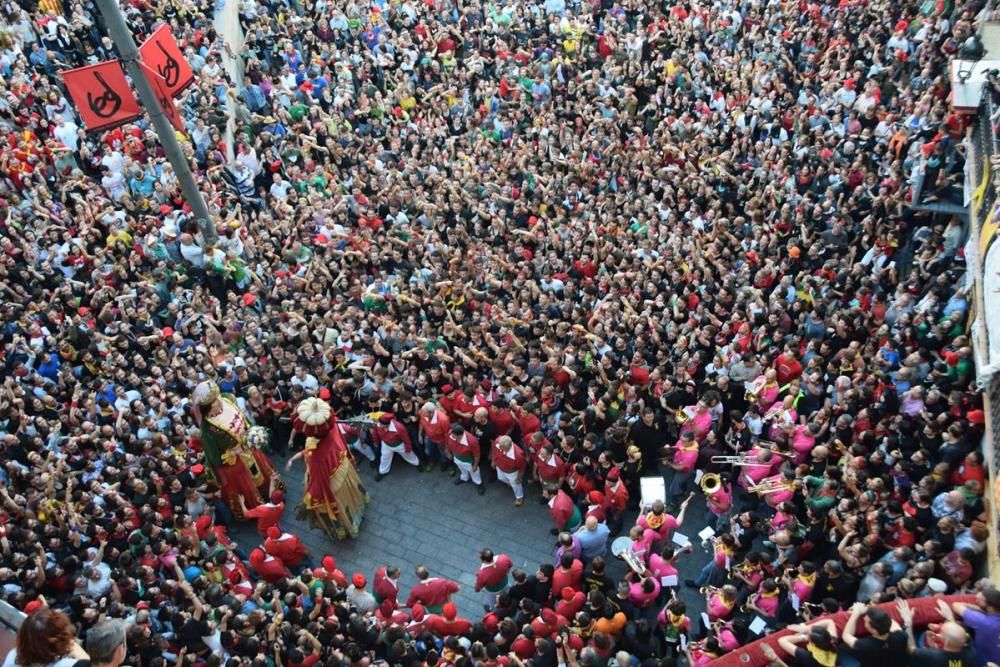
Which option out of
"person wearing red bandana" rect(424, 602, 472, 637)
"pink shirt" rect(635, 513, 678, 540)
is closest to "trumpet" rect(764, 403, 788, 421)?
"pink shirt" rect(635, 513, 678, 540)

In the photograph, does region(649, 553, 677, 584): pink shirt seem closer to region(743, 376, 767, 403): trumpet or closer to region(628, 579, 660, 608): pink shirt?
region(628, 579, 660, 608): pink shirt

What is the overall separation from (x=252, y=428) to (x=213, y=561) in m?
2.03

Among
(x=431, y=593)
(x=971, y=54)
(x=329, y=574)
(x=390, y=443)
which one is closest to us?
(x=431, y=593)

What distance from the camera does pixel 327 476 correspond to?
38.1ft

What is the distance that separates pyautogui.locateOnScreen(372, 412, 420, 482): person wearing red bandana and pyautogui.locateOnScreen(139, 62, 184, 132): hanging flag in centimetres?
602

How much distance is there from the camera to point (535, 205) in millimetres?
16453

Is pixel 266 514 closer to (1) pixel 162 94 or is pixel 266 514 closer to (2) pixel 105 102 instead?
(2) pixel 105 102

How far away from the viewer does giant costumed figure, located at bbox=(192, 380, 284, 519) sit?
11.4 m

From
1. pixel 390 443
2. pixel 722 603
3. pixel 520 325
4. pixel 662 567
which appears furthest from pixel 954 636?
pixel 390 443

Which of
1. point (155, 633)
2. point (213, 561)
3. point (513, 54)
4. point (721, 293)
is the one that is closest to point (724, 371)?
point (721, 293)

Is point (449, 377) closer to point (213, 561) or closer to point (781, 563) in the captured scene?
point (213, 561)

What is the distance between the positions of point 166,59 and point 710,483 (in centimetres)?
1030

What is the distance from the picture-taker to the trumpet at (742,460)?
1099 centimetres

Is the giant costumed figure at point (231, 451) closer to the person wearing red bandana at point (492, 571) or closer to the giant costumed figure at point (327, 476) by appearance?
the giant costumed figure at point (327, 476)
